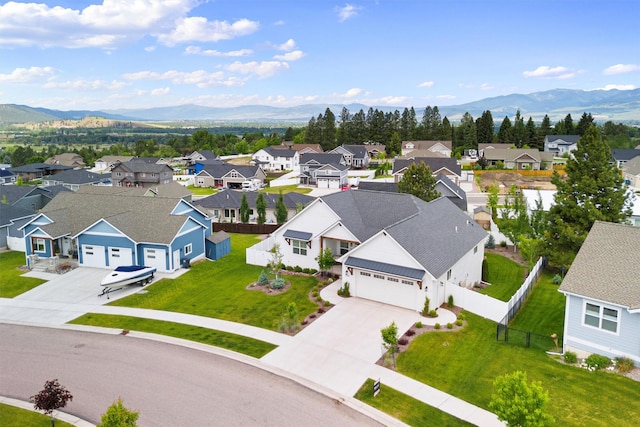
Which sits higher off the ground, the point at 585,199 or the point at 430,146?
the point at 430,146

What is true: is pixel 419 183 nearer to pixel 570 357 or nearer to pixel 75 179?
pixel 570 357

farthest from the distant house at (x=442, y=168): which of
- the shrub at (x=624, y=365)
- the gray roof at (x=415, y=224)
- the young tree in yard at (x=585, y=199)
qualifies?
the shrub at (x=624, y=365)

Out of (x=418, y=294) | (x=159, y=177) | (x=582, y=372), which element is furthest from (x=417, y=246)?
(x=159, y=177)

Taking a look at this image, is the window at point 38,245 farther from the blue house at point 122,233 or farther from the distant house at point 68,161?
the distant house at point 68,161

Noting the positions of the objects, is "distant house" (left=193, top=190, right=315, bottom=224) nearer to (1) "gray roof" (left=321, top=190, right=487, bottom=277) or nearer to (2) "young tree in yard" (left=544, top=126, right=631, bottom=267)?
(1) "gray roof" (left=321, top=190, right=487, bottom=277)

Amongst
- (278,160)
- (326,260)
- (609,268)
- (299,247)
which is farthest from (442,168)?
(609,268)
